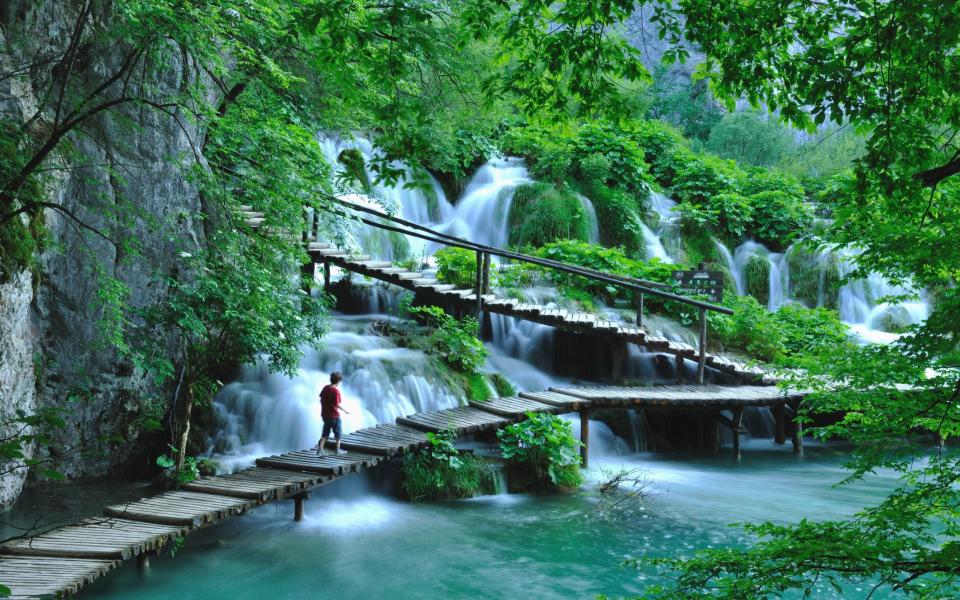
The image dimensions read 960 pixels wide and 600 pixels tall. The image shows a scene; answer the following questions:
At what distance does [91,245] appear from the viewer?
369 inches

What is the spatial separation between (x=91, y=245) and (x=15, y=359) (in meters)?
1.71

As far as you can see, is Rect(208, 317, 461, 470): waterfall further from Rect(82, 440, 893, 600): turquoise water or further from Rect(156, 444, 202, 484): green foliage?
Rect(82, 440, 893, 600): turquoise water

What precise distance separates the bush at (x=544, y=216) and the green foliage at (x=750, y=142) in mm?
12411

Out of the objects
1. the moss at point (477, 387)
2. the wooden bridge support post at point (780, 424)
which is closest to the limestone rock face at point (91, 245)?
the moss at point (477, 387)

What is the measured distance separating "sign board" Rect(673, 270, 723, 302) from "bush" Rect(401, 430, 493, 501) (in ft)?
21.2

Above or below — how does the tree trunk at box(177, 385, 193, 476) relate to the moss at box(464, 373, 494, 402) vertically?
below

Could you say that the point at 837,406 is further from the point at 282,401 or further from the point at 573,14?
the point at 282,401

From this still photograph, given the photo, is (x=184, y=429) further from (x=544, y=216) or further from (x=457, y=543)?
(x=544, y=216)

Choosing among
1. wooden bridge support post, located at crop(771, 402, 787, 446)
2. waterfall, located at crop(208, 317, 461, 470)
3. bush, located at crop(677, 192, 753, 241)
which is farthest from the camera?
bush, located at crop(677, 192, 753, 241)

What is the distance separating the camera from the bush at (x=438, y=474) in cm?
984

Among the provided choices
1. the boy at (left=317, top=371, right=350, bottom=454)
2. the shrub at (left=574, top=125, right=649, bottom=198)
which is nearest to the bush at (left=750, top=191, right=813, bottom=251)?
the shrub at (left=574, top=125, right=649, bottom=198)

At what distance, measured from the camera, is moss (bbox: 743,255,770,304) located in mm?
19750

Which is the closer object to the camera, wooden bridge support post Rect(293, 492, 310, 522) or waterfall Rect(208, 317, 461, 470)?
wooden bridge support post Rect(293, 492, 310, 522)

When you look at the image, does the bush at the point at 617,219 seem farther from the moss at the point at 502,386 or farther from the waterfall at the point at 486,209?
the moss at the point at 502,386
